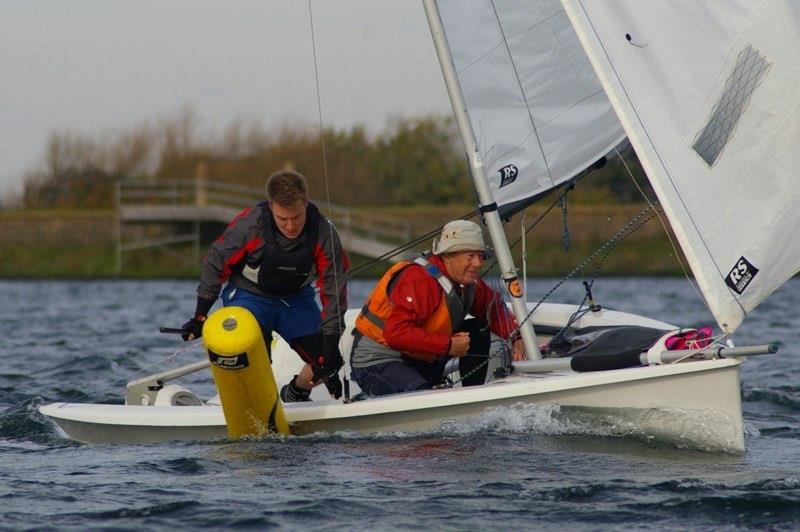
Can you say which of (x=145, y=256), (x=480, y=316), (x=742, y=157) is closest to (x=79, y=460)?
(x=480, y=316)

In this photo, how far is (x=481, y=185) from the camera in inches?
232

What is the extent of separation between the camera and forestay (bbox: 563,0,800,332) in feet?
16.4

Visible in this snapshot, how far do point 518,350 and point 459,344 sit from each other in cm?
60

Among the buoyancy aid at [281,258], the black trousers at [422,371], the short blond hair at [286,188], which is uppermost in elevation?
the short blond hair at [286,188]

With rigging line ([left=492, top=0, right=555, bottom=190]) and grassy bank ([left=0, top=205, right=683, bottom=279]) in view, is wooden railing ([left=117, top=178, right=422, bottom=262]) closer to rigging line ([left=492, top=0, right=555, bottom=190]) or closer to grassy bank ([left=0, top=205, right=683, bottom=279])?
Answer: grassy bank ([left=0, top=205, right=683, bottom=279])

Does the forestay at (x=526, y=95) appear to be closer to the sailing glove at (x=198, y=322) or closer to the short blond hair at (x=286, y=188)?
the short blond hair at (x=286, y=188)

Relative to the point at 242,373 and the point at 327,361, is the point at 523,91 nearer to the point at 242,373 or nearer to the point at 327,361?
the point at 327,361

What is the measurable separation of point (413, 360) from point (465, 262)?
520mm

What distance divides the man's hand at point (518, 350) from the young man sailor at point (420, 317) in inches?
10.8

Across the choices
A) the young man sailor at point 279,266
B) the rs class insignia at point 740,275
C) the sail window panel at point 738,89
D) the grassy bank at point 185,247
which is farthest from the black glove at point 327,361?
the grassy bank at point 185,247

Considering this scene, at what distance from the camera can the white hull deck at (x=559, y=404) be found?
194 inches

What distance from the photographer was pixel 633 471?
15.6ft

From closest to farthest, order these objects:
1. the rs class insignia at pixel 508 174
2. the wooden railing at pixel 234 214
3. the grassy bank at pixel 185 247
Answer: the rs class insignia at pixel 508 174
the wooden railing at pixel 234 214
the grassy bank at pixel 185 247

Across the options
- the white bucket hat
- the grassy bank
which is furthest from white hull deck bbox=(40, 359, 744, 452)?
the grassy bank
